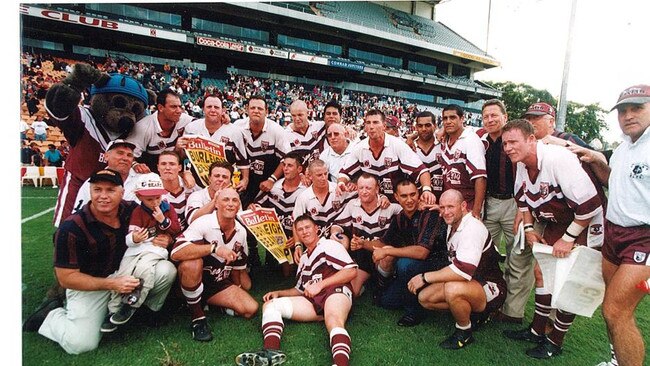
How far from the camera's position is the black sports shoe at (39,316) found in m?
2.96

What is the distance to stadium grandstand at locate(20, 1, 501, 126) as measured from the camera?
19234 millimetres

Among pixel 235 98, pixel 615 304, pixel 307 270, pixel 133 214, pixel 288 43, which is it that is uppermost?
pixel 288 43

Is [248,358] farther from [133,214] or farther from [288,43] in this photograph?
[288,43]

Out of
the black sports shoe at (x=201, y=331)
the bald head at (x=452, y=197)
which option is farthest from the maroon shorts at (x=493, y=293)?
the black sports shoe at (x=201, y=331)

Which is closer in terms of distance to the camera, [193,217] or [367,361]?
[367,361]

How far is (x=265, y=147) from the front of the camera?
4832 mm

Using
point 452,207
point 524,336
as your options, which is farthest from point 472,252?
point 524,336

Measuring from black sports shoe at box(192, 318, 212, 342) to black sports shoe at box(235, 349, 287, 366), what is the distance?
0.44 metres

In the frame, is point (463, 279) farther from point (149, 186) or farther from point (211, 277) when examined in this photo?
point (149, 186)

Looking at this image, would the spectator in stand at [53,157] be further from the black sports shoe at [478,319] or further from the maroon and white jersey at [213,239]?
the black sports shoe at [478,319]

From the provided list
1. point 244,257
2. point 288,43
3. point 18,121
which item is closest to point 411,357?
point 244,257

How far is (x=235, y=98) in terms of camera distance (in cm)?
1991

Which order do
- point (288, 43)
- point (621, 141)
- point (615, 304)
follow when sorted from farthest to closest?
point (288, 43)
point (621, 141)
point (615, 304)

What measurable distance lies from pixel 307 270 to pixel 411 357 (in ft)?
3.79
